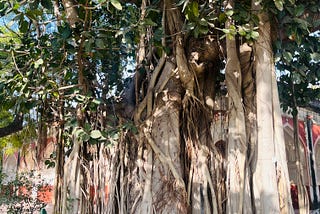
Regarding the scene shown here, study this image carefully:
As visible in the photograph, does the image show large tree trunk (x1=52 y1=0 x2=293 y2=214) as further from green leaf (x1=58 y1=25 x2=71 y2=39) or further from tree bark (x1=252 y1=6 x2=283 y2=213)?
green leaf (x1=58 y1=25 x2=71 y2=39)

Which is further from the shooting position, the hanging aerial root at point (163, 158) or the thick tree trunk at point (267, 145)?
the hanging aerial root at point (163, 158)

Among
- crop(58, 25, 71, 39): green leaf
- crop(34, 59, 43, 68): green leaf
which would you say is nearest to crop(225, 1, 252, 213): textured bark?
crop(58, 25, 71, 39): green leaf

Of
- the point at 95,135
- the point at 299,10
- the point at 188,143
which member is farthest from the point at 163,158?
the point at 299,10

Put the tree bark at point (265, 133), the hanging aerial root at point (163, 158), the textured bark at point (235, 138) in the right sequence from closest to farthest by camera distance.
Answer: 1. the tree bark at point (265, 133)
2. the textured bark at point (235, 138)
3. the hanging aerial root at point (163, 158)

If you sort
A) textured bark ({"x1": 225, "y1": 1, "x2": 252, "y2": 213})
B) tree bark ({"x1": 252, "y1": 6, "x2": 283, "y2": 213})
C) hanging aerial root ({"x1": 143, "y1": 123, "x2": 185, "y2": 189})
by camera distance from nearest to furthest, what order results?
tree bark ({"x1": 252, "y1": 6, "x2": 283, "y2": 213}) < textured bark ({"x1": 225, "y1": 1, "x2": 252, "y2": 213}) < hanging aerial root ({"x1": 143, "y1": 123, "x2": 185, "y2": 189})

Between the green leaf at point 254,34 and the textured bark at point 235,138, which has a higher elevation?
the green leaf at point 254,34

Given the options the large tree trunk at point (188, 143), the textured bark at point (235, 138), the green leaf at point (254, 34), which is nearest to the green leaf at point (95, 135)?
the large tree trunk at point (188, 143)

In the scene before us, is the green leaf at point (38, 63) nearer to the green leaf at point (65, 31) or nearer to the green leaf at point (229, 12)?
the green leaf at point (65, 31)

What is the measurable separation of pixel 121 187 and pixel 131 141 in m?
0.32

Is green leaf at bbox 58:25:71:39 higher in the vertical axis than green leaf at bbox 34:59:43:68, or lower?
higher

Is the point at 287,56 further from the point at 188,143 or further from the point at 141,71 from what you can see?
the point at 141,71

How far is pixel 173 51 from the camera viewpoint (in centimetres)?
242

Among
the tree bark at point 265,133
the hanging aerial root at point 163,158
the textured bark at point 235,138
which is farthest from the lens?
the hanging aerial root at point 163,158

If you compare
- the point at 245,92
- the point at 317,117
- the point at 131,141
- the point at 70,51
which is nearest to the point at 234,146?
the point at 245,92
